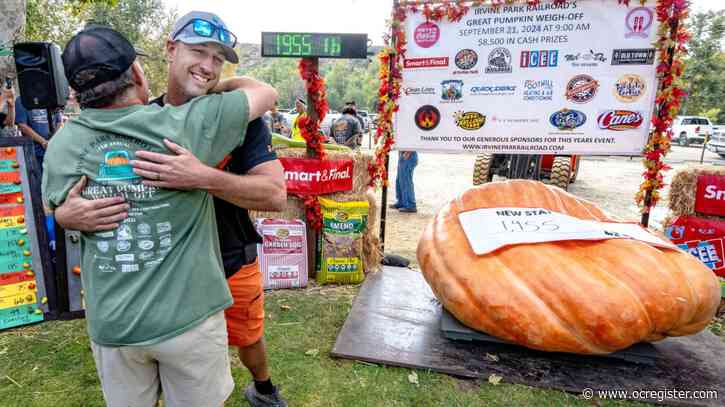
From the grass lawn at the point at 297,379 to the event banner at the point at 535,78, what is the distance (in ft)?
7.84

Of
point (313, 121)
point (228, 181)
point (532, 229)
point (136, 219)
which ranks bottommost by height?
point (532, 229)

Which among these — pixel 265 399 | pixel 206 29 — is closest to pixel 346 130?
pixel 265 399

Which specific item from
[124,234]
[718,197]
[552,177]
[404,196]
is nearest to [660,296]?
[718,197]

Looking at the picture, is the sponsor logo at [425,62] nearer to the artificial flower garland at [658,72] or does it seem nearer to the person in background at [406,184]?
the artificial flower garland at [658,72]

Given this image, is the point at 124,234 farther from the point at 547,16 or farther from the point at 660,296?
the point at 547,16

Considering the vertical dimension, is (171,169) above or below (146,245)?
above

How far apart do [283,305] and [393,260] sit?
1.53 m

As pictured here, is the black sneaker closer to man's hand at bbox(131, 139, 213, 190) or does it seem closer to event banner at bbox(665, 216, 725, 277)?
man's hand at bbox(131, 139, 213, 190)

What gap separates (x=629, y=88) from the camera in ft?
13.1

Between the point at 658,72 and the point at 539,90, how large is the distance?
1.01 m

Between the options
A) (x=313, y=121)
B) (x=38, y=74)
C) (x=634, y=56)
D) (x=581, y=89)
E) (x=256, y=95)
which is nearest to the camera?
(x=256, y=95)

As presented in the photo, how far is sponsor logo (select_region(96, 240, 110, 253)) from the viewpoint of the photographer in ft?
4.58

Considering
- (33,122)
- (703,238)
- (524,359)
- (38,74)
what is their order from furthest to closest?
(33,122), (703,238), (38,74), (524,359)

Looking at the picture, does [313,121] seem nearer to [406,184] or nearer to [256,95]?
[256,95]
